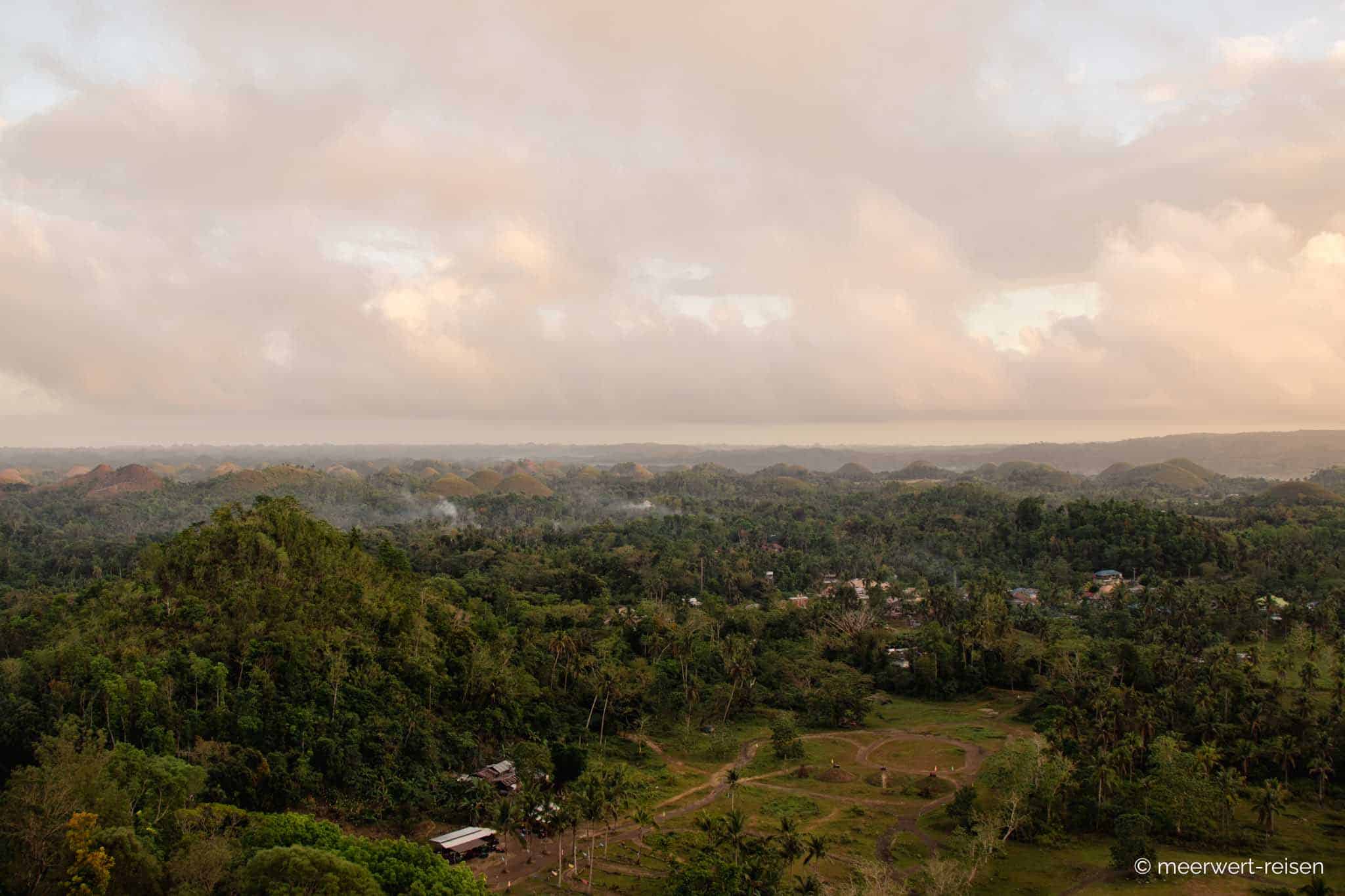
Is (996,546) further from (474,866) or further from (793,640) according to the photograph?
(474,866)

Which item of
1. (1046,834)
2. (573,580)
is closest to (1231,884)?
(1046,834)

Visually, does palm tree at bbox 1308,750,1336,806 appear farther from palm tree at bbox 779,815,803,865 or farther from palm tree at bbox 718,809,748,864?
palm tree at bbox 718,809,748,864

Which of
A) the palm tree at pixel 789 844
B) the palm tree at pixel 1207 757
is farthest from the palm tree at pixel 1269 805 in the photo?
the palm tree at pixel 789 844

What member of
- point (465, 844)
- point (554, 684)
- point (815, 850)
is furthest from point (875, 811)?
point (554, 684)

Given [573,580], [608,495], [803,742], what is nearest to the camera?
[803,742]

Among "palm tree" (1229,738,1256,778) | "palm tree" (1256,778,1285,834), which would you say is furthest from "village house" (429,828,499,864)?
"palm tree" (1229,738,1256,778)

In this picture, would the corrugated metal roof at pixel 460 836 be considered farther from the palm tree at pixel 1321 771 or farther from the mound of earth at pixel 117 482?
the mound of earth at pixel 117 482

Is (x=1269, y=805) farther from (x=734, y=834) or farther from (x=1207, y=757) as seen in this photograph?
(x=734, y=834)
